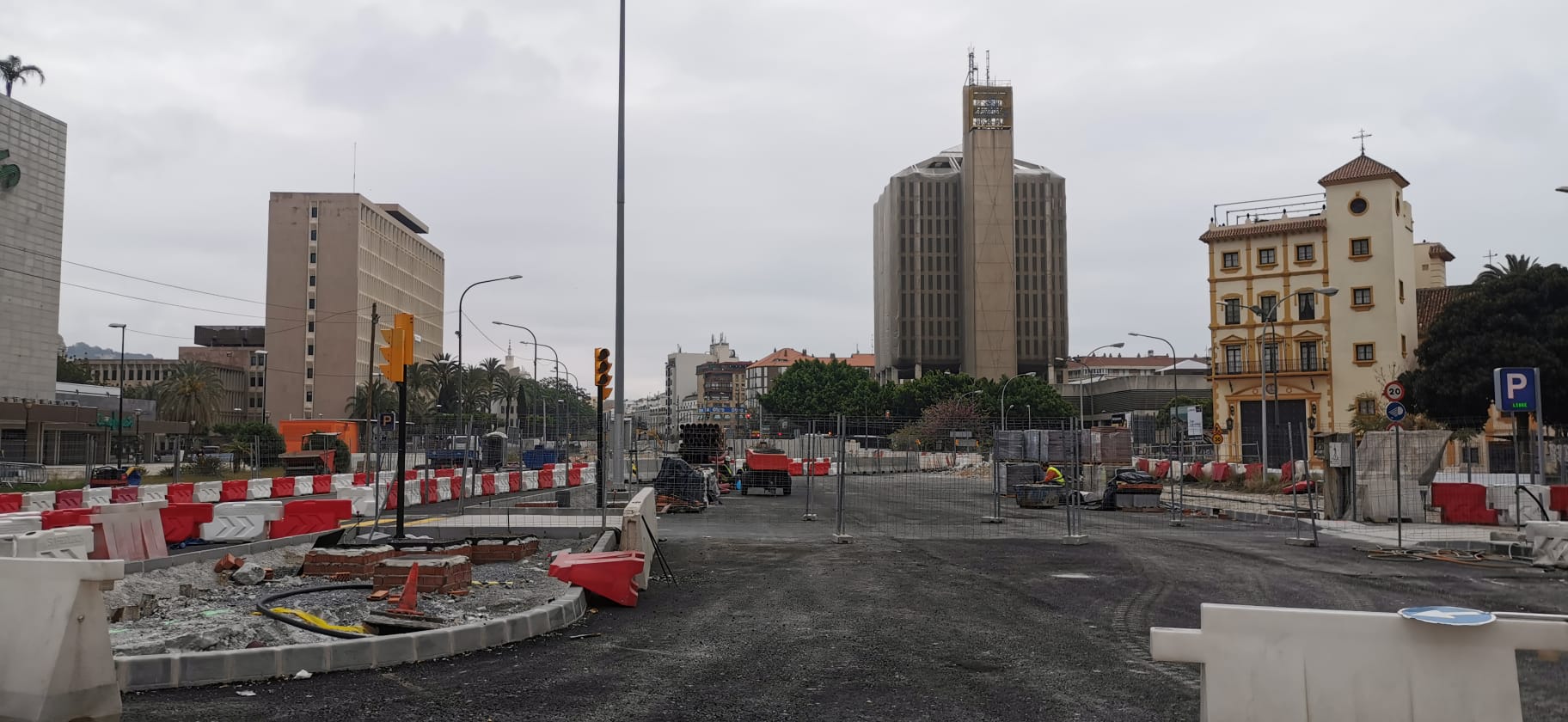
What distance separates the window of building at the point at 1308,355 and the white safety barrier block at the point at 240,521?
61.0 meters

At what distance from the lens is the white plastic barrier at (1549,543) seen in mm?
14883

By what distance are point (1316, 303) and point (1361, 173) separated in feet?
25.8

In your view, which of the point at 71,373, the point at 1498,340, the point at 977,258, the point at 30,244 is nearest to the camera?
the point at 1498,340

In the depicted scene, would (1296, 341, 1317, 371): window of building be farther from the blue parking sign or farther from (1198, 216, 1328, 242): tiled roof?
the blue parking sign

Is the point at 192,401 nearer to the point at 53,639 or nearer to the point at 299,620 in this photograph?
the point at 299,620

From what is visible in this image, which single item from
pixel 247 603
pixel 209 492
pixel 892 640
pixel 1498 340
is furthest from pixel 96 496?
pixel 1498 340

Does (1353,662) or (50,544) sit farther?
(50,544)

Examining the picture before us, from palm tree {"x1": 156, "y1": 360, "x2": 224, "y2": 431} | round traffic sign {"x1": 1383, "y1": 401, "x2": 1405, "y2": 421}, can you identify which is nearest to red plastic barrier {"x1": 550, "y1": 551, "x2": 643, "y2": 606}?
round traffic sign {"x1": 1383, "y1": 401, "x2": 1405, "y2": 421}

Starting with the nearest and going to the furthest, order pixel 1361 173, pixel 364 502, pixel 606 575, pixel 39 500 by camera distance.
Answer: pixel 606 575 → pixel 39 500 → pixel 364 502 → pixel 1361 173

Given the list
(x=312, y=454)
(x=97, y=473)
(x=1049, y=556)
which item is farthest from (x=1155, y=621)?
(x=312, y=454)

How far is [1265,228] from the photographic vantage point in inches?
2480

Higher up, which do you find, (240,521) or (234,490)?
(240,521)

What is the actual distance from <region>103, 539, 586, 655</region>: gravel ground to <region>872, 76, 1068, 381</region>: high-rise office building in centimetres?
11403

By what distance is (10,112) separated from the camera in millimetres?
51531
